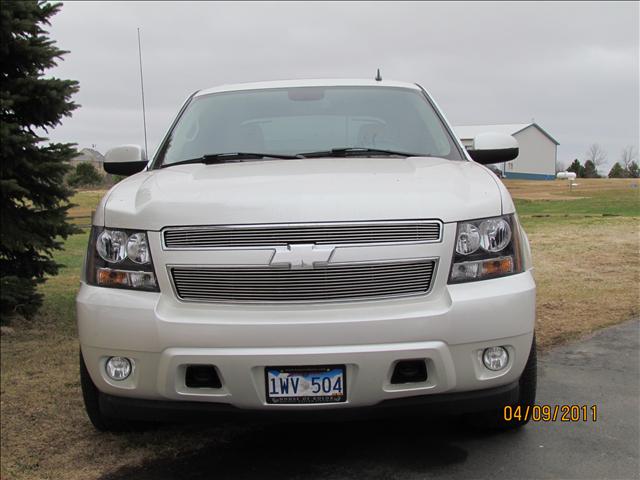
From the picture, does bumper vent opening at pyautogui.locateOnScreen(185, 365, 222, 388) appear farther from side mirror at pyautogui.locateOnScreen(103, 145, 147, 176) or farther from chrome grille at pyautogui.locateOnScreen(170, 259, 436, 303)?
side mirror at pyautogui.locateOnScreen(103, 145, 147, 176)

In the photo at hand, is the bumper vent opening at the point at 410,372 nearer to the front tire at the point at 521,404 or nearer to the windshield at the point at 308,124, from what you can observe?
the front tire at the point at 521,404

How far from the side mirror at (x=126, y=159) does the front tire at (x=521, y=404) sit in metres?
2.60

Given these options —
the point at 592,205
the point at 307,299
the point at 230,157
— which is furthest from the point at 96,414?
the point at 592,205

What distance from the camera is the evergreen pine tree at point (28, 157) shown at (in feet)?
17.9

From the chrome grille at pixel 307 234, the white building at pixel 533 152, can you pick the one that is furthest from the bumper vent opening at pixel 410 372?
the white building at pixel 533 152

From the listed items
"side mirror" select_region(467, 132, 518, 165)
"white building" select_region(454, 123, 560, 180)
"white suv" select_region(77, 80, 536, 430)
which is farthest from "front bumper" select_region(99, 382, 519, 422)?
"white building" select_region(454, 123, 560, 180)

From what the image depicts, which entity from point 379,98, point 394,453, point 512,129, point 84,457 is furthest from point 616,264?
point 512,129

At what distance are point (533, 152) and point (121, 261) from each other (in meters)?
87.9

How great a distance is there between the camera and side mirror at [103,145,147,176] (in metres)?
4.32

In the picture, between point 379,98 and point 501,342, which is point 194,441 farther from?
point 379,98

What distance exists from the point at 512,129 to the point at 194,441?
81.2 m

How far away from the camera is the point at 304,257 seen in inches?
103

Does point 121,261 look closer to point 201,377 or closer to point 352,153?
point 201,377

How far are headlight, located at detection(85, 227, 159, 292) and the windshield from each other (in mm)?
1067
